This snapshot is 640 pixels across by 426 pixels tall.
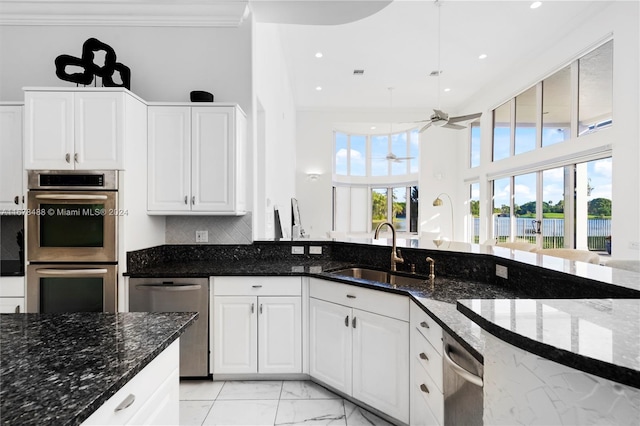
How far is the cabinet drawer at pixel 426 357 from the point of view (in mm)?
1487

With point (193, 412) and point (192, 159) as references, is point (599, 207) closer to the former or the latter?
point (192, 159)

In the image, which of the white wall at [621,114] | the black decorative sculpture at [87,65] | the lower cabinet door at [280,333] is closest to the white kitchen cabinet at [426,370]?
the lower cabinet door at [280,333]

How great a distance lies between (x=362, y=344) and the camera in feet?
6.95

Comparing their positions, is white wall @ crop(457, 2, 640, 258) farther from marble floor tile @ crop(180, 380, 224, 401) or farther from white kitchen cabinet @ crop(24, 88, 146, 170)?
white kitchen cabinet @ crop(24, 88, 146, 170)

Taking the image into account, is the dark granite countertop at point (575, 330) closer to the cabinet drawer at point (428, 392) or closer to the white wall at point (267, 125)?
the cabinet drawer at point (428, 392)

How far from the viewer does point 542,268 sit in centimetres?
160

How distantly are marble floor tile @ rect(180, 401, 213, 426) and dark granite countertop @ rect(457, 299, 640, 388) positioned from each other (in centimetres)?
210

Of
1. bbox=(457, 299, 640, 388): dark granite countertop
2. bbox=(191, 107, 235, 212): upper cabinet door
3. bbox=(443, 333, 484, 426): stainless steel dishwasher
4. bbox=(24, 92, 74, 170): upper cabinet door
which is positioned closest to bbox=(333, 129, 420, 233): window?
bbox=(191, 107, 235, 212): upper cabinet door

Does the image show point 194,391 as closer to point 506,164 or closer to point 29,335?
point 29,335

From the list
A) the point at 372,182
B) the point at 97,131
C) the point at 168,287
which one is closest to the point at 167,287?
the point at 168,287

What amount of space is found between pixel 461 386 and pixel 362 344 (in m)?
1.03

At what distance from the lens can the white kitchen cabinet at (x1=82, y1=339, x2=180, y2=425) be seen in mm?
847

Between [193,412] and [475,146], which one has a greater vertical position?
[475,146]

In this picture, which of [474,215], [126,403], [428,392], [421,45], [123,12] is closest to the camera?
[126,403]
